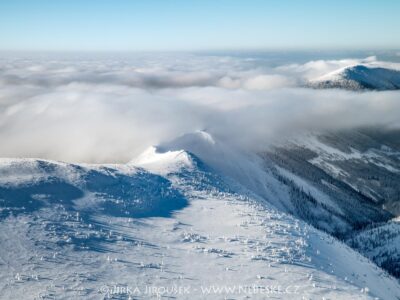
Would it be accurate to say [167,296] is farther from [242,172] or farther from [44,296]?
[242,172]

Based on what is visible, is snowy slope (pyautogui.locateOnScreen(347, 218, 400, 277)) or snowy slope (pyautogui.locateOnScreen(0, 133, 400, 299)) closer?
snowy slope (pyautogui.locateOnScreen(0, 133, 400, 299))

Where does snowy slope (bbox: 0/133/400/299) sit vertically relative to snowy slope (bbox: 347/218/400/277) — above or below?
above

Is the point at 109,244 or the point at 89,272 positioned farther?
the point at 109,244

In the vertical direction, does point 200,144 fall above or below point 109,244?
below

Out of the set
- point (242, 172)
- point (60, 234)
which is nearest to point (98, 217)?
point (60, 234)

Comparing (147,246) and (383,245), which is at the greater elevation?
(147,246)

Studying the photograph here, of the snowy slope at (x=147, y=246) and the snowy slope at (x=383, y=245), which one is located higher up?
the snowy slope at (x=147, y=246)

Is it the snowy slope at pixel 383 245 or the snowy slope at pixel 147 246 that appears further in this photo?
the snowy slope at pixel 383 245

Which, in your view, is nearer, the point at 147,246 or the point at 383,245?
the point at 147,246
